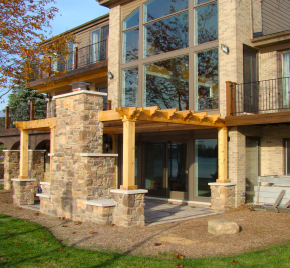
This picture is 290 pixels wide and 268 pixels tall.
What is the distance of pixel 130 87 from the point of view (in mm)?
13570

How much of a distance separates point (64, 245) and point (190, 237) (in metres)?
2.46

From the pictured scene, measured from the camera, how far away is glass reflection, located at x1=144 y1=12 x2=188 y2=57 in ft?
39.1

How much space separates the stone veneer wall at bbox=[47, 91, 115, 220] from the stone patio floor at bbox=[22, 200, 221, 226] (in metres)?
1.52

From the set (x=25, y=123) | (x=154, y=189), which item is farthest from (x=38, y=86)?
(x=154, y=189)

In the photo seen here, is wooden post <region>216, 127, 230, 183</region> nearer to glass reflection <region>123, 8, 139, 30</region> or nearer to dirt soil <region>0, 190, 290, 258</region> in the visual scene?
dirt soil <region>0, 190, 290, 258</region>

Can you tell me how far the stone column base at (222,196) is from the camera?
1005 cm

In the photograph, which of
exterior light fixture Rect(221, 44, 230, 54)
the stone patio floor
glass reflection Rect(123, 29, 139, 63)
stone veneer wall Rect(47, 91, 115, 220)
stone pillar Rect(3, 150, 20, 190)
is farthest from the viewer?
stone pillar Rect(3, 150, 20, 190)

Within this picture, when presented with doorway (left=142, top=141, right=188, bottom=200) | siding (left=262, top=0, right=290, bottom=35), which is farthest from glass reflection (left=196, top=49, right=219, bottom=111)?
siding (left=262, top=0, right=290, bottom=35)

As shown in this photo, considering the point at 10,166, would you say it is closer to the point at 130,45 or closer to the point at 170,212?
the point at 130,45

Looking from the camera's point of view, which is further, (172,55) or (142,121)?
(172,55)

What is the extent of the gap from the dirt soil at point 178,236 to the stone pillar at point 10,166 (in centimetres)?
875

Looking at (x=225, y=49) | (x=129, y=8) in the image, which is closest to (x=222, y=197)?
(x=225, y=49)

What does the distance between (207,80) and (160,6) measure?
363cm

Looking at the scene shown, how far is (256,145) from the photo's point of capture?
11.2m
